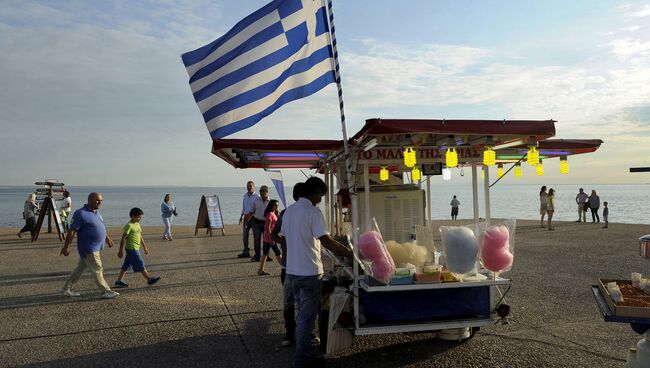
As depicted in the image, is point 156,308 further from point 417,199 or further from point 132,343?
point 417,199

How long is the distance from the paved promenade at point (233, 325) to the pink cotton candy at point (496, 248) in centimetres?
97

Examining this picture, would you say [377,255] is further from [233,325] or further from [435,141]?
[233,325]

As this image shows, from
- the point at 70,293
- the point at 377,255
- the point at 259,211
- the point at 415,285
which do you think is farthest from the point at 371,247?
the point at 259,211

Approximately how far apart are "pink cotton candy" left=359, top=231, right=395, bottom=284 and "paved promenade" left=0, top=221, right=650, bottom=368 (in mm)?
942

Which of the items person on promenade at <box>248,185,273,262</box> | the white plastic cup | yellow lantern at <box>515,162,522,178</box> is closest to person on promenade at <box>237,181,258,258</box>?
person on promenade at <box>248,185,273,262</box>

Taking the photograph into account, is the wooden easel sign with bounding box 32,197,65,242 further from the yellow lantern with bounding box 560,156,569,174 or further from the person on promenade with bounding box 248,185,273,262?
the yellow lantern with bounding box 560,156,569,174

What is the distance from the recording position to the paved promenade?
Result: 505cm

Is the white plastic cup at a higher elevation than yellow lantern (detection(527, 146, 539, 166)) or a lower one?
lower

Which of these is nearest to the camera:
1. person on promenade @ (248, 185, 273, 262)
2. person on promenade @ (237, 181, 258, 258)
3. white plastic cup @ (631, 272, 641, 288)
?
white plastic cup @ (631, 272, 641, 288)

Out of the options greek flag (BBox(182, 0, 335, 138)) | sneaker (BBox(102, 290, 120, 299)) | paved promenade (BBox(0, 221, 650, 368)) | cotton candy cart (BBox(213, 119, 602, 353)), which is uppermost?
greek flag (BBox(182, 0, 335, 138))

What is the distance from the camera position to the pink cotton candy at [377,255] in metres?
4.65

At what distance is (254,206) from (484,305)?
7.05 meters

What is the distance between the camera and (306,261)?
4656 mm

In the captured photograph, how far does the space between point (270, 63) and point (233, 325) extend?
340cm
